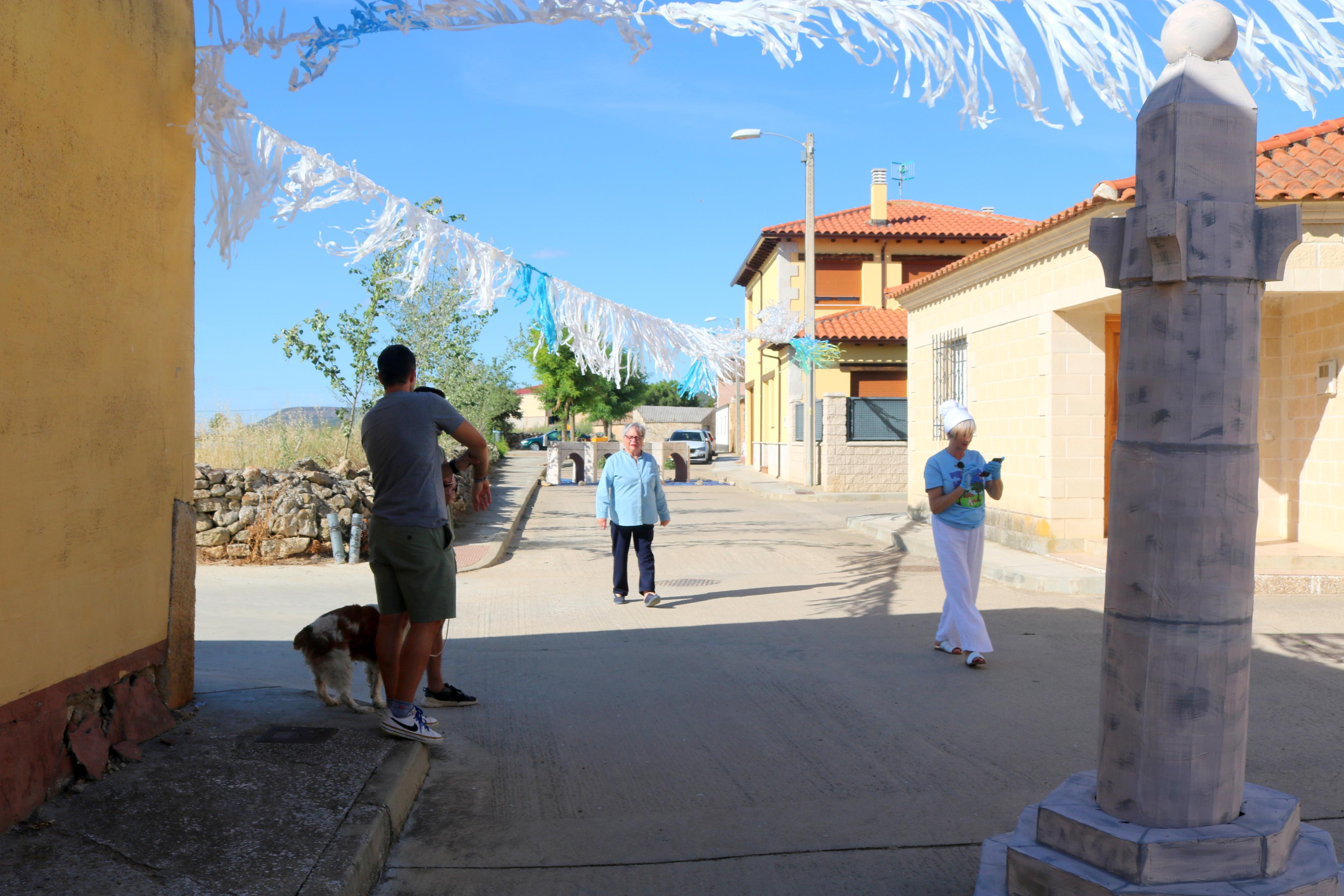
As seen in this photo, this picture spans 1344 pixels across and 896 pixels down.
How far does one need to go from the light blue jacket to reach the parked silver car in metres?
34.4

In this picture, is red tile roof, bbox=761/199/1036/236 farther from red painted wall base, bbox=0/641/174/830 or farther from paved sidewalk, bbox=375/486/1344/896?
red painted wall base, bbox=0/641/174/830

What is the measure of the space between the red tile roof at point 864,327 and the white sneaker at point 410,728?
69.5 ft

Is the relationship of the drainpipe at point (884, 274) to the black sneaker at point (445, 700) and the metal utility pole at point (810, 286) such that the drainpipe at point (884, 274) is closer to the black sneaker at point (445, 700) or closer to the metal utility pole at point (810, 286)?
the metal utility pole at point (810, 286)

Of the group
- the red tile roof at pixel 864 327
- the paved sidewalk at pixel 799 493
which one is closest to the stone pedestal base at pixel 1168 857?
the paved sidewalk at pixel 799 493

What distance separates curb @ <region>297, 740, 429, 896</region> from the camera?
3.08 metres

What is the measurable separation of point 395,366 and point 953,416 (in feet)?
12.3

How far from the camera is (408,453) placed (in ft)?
15.1

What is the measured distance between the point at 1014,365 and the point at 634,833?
31.7 feet

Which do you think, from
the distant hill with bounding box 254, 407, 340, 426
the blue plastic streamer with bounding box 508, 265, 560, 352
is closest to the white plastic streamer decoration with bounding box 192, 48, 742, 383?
the blue plastic streamer with bounding box 508, 265, 560, 352

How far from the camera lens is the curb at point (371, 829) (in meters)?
3.08

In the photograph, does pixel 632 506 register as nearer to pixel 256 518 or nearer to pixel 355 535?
pixel 355 535

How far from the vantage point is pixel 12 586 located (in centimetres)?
342

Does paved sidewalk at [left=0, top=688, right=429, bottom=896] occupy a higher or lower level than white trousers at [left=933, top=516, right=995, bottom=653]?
lower

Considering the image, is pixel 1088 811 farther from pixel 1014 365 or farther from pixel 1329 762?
pixel 1014 365
